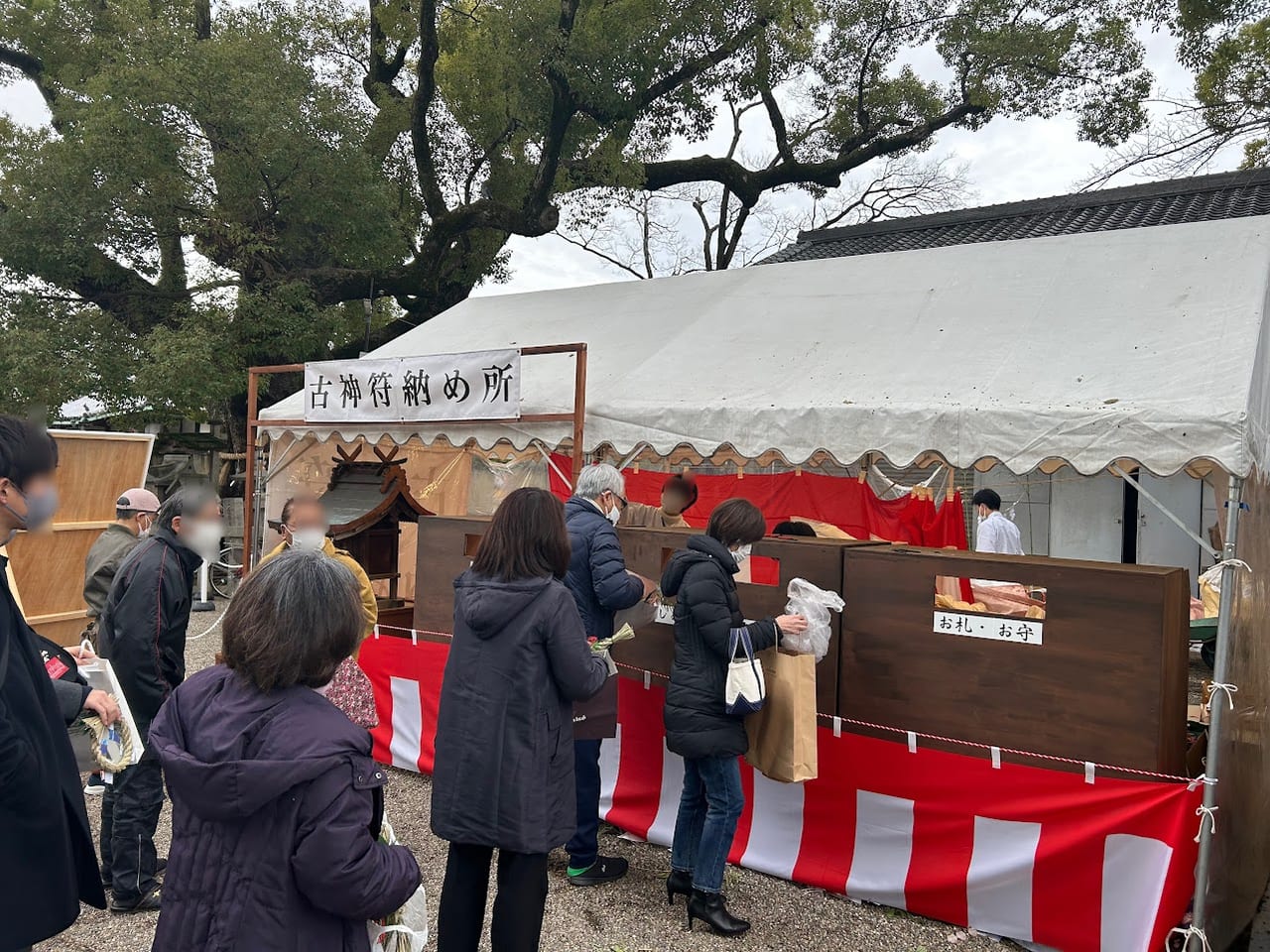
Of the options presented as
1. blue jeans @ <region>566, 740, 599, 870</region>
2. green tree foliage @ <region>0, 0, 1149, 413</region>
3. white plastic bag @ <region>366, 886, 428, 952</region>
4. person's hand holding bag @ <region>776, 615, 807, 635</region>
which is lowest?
blue jeans @ <region>566, 740, 599, 870</region>

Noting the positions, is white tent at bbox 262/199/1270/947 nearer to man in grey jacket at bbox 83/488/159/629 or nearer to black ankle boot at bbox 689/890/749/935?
black ankle boot at bbox 689/890/749/935

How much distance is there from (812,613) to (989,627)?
0.66m

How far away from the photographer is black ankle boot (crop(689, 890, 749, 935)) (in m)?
3.25

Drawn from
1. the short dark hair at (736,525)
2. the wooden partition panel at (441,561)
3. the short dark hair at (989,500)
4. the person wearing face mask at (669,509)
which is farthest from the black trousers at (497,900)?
the short dark hair at (989,500)

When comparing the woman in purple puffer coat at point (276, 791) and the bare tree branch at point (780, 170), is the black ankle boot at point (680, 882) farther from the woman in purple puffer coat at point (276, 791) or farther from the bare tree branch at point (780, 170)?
the bare tree branch at point (780, 170)

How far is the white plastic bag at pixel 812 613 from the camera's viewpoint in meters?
3.31

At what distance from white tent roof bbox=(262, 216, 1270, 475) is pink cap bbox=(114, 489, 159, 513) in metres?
1.63

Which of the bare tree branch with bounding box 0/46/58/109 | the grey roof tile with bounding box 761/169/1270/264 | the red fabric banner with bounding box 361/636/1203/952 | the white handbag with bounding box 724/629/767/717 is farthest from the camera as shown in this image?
the bare tree branch with bounding box 0/46/58/109

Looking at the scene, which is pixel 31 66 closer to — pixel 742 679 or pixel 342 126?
pixel 342 126

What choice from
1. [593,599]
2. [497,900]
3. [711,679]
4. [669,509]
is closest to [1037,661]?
[711,679]

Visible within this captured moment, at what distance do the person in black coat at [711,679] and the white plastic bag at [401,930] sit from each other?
1.53m

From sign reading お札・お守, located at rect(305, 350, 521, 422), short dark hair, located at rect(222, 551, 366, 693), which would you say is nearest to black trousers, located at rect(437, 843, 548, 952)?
short dark hair, located at rect(222, 551, 366, 693)

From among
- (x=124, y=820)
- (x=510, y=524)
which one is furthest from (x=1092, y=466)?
(x=124, y=820)

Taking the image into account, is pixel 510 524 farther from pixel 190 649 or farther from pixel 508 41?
pixel 508 41
